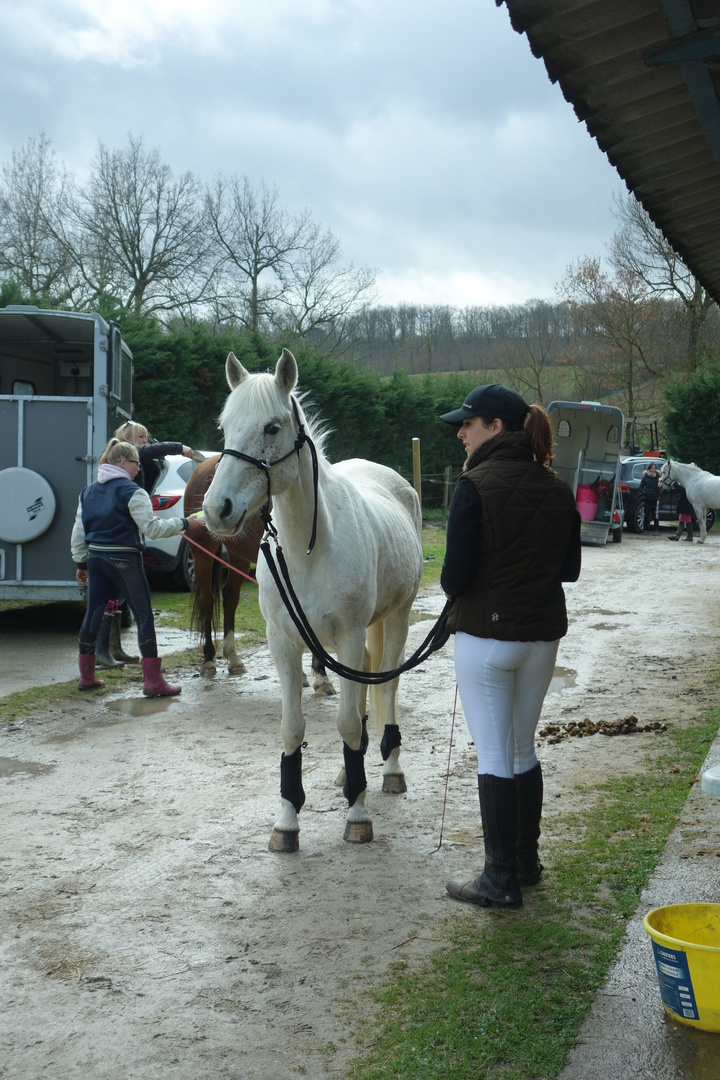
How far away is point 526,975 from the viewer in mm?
2746

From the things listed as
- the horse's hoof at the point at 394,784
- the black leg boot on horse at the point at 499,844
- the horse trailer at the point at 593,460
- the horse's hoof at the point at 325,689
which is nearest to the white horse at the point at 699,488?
the horse trailer at the point at 593,460

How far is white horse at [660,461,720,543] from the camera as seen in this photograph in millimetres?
19797

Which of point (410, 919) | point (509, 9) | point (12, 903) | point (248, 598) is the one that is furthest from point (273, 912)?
point (248, 598)

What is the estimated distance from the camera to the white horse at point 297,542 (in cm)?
353

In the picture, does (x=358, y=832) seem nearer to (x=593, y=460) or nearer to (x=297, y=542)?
(x=297, y=542)

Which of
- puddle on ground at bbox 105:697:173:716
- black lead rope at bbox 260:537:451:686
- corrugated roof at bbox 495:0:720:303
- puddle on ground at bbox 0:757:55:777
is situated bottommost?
puddle on ground at bbox 105:697:173:716

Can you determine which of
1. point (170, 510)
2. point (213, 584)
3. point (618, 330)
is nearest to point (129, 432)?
point (213, 584)

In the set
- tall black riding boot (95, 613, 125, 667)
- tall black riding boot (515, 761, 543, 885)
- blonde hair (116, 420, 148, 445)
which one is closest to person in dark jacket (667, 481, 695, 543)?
tall black riding boot (95, 613, 125, 667)

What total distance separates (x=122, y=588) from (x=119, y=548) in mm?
363

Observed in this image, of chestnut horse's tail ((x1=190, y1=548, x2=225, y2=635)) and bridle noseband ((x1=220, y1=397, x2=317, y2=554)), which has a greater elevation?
bridle noseband ((x1=220, y1=397, x2=317, y2=554))

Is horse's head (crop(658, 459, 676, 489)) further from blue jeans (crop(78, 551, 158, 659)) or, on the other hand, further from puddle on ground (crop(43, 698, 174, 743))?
puddle on ground (crop(43, 698, 174, 743))

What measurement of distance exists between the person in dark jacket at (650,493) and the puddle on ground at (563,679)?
15595mm

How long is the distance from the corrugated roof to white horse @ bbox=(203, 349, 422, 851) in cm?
150

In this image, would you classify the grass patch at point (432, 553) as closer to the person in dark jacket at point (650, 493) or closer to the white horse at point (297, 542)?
the person in dark jacket at point (650, 493)
